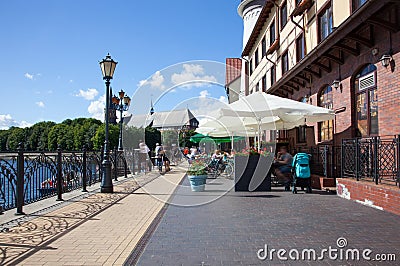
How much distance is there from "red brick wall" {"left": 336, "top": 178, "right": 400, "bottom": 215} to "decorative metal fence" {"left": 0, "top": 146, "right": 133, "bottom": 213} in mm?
7219

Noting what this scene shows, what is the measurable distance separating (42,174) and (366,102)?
8.79 metres

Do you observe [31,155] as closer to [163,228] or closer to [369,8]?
[163,228]

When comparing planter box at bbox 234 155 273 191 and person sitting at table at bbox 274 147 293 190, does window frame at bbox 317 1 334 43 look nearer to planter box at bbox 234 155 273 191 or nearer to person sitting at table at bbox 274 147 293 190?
person sitting at table at bbox 274 147 293 190

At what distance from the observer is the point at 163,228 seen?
6.13m

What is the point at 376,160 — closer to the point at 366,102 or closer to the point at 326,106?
the point at 366,102

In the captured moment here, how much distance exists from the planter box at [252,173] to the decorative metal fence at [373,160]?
2.23 metres

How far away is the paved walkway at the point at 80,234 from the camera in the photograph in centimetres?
454

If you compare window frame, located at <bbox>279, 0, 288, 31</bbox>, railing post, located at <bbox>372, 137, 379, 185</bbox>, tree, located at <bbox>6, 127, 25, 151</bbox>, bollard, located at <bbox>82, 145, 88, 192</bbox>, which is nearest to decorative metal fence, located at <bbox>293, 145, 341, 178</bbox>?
railing post, located at <bbox>372, 137, 379, 185</bbox>

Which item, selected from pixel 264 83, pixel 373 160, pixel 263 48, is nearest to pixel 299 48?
pixel 264 83

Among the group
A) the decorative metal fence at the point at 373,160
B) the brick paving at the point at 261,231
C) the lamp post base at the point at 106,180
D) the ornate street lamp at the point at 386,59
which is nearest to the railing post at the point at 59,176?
the lamp post base at the point at 106,180

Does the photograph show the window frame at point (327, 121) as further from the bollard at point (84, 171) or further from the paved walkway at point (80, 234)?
the bollard at point (84, 171)

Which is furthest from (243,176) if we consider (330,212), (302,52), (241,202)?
(302,52)

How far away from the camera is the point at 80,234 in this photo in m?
5.74

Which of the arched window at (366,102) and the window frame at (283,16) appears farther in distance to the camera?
the window frame at (283,16)
